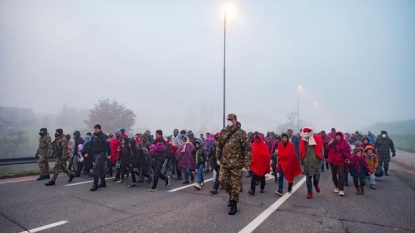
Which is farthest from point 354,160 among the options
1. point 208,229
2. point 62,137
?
point 62,137

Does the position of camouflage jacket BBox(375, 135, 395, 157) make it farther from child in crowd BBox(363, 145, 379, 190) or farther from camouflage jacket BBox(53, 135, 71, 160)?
camouflage jacket BBox(53, 135, 71, 160)

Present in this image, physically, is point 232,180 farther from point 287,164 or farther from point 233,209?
point 287,164

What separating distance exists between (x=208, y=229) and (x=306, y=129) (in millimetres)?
4685

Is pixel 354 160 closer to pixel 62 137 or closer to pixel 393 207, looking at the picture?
pixel 393 207

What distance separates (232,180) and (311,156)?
Result: 3143 mm

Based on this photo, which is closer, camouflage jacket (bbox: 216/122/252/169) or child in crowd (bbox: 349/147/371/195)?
camouflage jacket (bbox: 216/122/252/169)

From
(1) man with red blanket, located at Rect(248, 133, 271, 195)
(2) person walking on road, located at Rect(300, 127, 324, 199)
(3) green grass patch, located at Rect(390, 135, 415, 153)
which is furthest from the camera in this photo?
(3) green grass patch, located at Rect(390, 135, 415, 153)

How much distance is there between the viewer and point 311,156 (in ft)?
24.3

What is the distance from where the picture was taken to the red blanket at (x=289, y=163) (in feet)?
25.0

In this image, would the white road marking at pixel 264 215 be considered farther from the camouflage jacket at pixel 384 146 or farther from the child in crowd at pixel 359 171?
the camouflage jacket at pixel 384 146

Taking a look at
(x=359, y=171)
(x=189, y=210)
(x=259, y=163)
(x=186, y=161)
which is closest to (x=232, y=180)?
(x=189, y=210)

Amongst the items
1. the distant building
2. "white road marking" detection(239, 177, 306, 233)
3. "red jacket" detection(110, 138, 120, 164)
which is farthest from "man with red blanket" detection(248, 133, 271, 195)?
the distant building

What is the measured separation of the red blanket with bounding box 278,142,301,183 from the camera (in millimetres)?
7633

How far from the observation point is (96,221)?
4.86m
